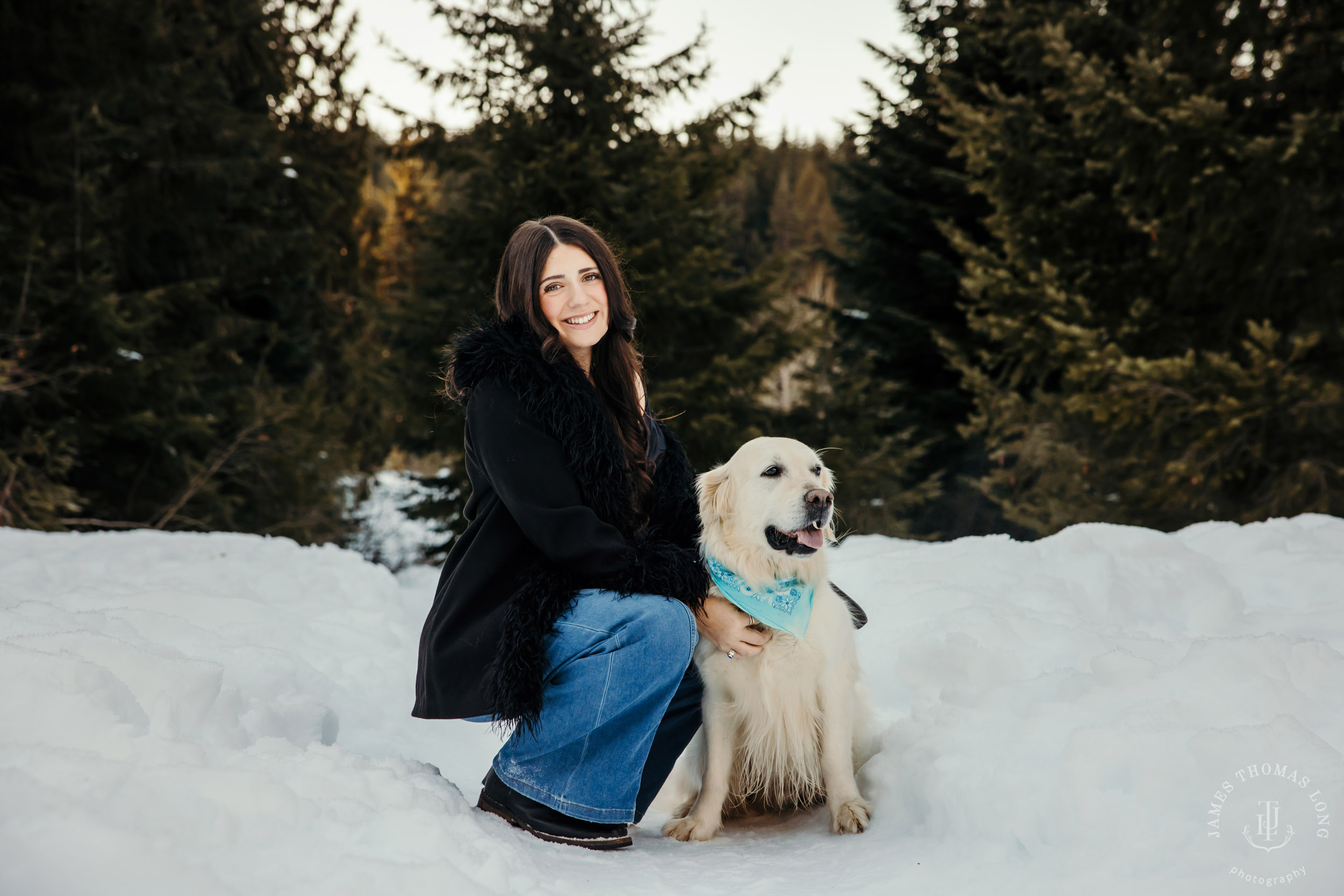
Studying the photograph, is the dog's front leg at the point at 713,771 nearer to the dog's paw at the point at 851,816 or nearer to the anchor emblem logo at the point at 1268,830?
the dog's paw at the point at 851,816

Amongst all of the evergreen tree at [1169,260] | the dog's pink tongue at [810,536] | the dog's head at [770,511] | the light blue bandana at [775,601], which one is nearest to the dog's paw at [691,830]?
the light blue bandana at [775,601]

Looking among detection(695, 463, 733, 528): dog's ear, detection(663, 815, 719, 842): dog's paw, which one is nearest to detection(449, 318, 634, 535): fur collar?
detection(695, 463, 733, 528): dog's ear

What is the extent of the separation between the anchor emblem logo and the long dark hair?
156 cm

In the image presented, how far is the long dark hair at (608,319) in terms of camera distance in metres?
2.48

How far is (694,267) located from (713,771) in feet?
21.3

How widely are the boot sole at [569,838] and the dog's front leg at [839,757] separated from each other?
1.84ft

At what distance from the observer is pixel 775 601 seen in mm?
2352

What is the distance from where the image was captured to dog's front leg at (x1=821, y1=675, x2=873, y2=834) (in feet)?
7.48

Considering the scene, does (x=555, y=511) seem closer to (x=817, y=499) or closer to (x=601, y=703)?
(x=601, y=703)

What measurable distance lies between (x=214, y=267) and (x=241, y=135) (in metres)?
1.68

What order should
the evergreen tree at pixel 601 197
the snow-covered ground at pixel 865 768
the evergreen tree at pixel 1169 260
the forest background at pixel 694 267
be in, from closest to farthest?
the snow-covered ground at pixel 865 768 → the evergreen tree at pixel 1169 260 → the forest background at pixel 694 267 → the evergreen tree at pixel 601 197

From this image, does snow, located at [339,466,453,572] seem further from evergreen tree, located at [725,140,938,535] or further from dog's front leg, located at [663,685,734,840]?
dog's front leg, located at [663,685,734,840]

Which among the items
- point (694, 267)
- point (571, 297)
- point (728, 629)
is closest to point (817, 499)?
point (728, 629)

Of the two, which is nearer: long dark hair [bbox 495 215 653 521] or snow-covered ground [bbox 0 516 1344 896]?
snow-covered ground [bbox 0 516 1344 896]
